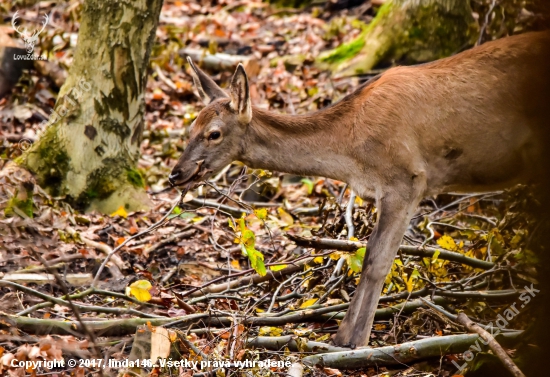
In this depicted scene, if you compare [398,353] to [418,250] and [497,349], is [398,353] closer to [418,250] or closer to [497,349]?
[497,349]

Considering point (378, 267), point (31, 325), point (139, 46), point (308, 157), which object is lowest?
point (31, 325)

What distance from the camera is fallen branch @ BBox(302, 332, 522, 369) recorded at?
5348 millimetres

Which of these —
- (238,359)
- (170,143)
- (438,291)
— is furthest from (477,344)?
(170,143)

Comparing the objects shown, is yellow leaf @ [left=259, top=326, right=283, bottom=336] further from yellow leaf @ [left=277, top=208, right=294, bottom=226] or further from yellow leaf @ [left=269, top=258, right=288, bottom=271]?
yellow leaf @ [left=277, top=208, right=294, bottom=226]

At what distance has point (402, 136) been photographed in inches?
242

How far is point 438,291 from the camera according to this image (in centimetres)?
599

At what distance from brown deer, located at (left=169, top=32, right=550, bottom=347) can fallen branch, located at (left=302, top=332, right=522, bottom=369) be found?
1.97 ft

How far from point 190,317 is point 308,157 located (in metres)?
1.73

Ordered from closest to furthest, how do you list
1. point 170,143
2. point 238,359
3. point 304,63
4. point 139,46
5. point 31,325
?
point 238,359 < point 31,325 < point 139,46 < point 170,143 < point 304,63

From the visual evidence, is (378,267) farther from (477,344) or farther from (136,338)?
(136,338)

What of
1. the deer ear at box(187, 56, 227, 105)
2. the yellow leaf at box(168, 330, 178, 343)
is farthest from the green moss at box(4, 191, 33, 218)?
the yellow leaf at box(168, 330, 178, 343)

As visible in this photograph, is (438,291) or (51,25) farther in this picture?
(51,25)

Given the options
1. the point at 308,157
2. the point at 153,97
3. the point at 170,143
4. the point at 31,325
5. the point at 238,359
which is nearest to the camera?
the point at 238,359

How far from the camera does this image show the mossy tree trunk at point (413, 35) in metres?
11.0
